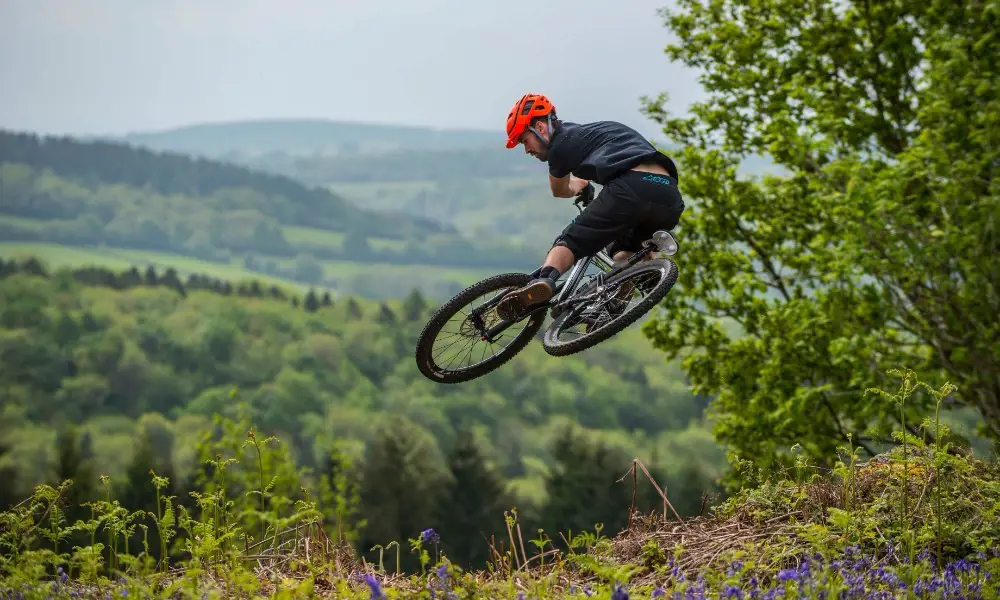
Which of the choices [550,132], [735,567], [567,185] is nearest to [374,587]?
[735,567]

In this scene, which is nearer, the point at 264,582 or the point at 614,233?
the point at 264,582

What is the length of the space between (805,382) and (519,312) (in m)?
14.2

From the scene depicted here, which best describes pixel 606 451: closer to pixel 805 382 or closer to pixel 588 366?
pixel 805 382

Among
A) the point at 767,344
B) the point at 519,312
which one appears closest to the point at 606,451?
the point at 767,344

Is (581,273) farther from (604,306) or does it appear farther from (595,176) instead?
(595,176)

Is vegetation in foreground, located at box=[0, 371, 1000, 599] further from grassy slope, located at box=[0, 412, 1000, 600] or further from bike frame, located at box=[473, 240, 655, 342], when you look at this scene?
bike frame, located at box=[473, 240, 655, 342]

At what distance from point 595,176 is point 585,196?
0.76 meters

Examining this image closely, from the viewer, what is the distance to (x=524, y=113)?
742 cm

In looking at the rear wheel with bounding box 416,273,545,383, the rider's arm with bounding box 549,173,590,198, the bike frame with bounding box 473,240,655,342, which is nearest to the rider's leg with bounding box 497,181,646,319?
the bike frame with bounding box 473,240,655,342

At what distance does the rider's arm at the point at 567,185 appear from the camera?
25.7 feet

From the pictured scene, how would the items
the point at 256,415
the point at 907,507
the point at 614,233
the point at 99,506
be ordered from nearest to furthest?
the point at 99,506 < the point at 907,507 < the point at 614,233 < the point at 256,415

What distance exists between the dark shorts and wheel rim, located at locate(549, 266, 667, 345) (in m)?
0.31

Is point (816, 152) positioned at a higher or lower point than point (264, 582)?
higher

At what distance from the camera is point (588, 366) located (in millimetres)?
174000
